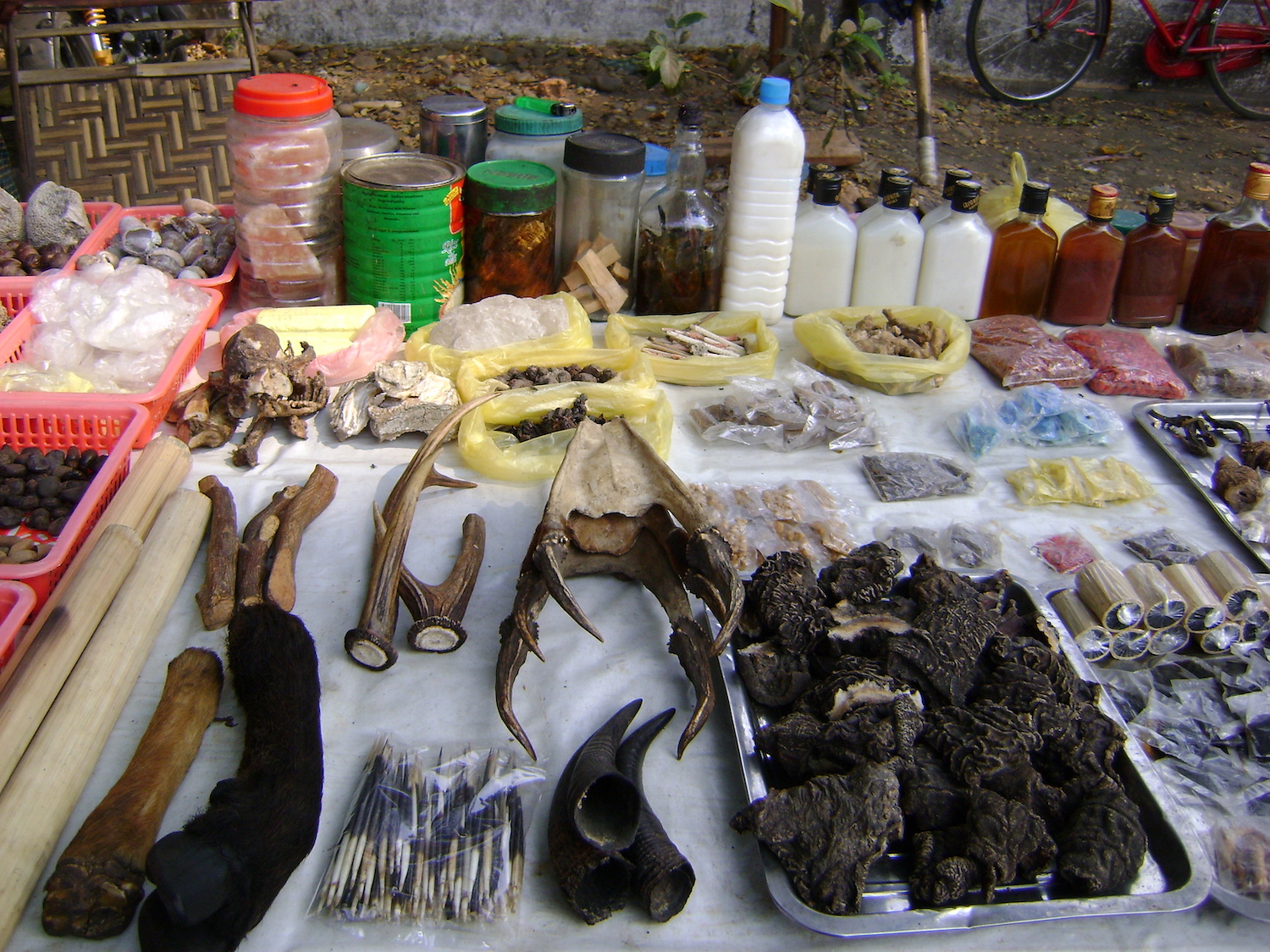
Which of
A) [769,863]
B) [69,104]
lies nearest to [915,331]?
[769,863]

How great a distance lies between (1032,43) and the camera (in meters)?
6.69

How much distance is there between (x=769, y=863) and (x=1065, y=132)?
21.1ft

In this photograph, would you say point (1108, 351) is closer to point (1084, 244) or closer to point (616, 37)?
point (1084, 244)

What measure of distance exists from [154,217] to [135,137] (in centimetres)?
42

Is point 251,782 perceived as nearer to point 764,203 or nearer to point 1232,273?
point 764,203

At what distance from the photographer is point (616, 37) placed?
6.64 metres

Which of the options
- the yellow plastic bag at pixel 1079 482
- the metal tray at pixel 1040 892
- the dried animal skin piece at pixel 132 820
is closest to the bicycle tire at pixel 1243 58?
the yellow plastic bag at pixel 1079 482

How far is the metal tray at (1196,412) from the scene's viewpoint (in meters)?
2.27

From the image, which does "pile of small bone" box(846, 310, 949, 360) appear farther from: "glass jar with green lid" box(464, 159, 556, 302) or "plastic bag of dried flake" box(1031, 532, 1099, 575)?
"glass jar with green lid" box(464, 159, 556, 302)

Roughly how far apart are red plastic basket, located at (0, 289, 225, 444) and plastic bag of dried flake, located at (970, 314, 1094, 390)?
226 centimetres

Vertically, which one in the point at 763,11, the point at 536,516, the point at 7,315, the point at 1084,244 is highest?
the point at 763,11

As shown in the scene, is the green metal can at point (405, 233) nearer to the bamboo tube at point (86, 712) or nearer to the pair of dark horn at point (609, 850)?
the bamboo tube at point (86, 712)

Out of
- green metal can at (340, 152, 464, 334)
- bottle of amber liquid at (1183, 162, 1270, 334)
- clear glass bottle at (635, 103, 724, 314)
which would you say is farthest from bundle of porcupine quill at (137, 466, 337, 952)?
bottle of amber liquid at (1183, 162, 1270, 334)

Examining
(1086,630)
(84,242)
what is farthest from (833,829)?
(84,242)
